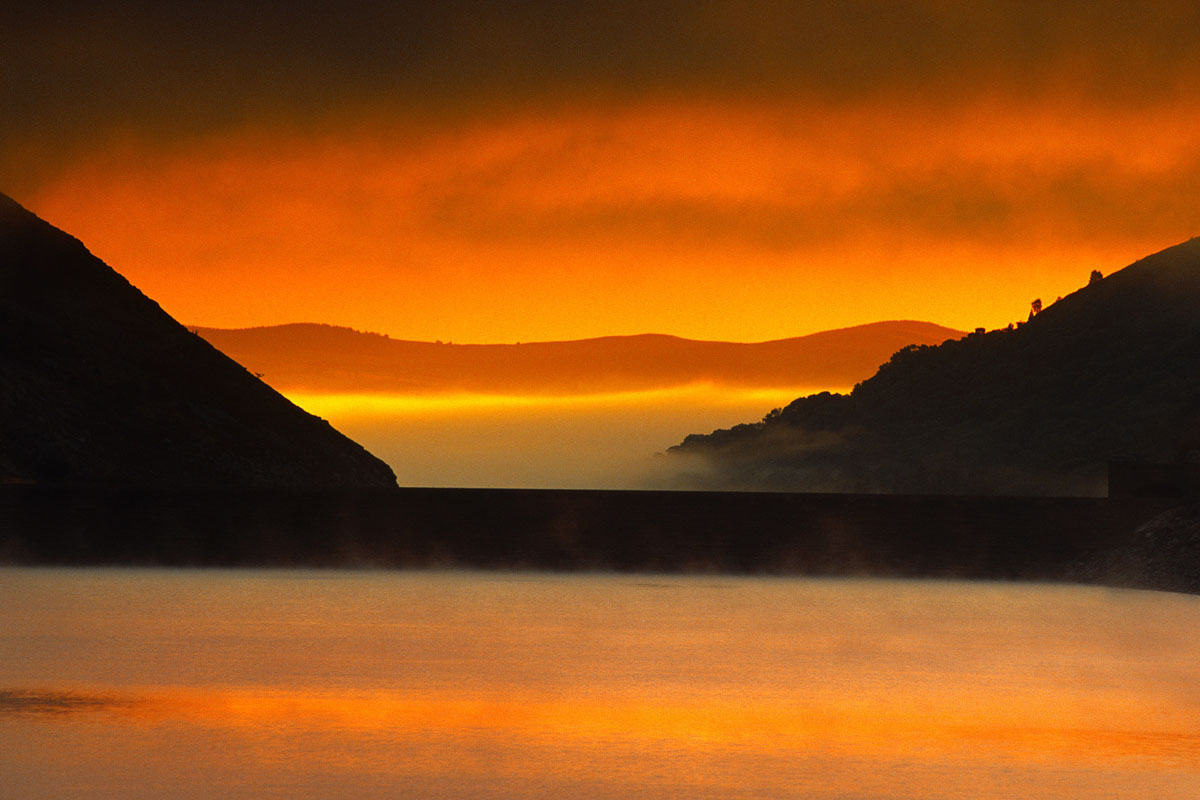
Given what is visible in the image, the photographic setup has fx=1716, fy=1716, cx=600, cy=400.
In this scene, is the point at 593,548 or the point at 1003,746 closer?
the point at 1003,746

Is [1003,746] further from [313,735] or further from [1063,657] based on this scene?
[1063,657]

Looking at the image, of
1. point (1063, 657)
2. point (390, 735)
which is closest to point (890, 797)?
point (390, 735)

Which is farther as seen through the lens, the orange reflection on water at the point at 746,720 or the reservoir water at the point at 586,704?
the orange reflection on water at the point at 746,720

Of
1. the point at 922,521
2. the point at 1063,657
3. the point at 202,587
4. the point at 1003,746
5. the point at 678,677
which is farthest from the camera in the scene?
the point at 922,521

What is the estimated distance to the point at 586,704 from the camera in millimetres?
24188

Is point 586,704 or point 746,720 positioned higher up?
point 586,704

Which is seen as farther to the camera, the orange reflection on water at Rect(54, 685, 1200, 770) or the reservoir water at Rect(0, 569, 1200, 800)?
the orange reflection on water at Rect(54, 685, 1200, 770)

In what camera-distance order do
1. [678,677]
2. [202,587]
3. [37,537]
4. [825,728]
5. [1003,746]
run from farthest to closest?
[37,537], [202,587], [678,677], [825,728], [1003,746]

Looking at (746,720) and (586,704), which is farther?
(586,704)

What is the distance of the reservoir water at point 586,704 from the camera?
17.7 metres

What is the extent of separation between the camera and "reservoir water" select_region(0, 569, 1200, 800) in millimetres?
17672

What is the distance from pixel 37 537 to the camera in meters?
96.8

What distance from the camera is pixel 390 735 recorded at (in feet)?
67.7

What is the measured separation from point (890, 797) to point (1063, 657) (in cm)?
1787
